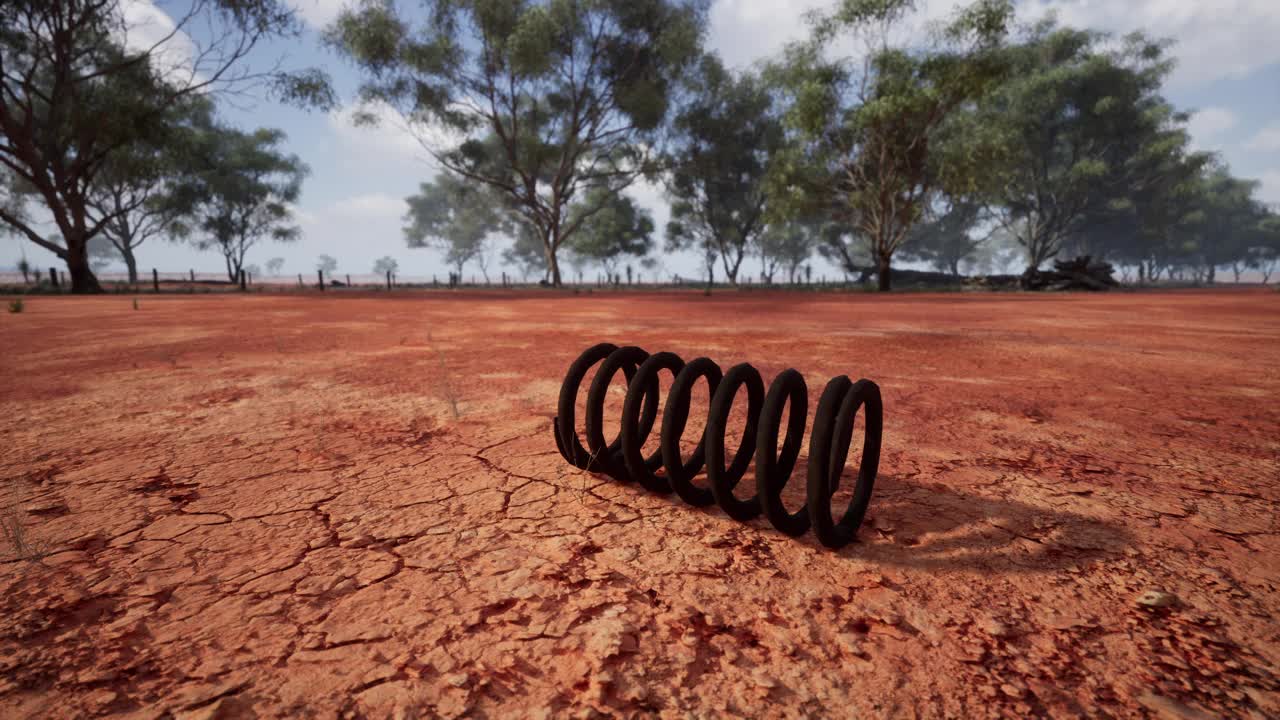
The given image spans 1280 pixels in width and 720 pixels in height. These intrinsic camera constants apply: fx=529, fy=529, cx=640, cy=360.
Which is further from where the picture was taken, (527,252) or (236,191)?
(527,252)

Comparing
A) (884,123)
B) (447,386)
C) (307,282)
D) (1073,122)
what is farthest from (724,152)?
(307,282)

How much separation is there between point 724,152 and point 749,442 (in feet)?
121

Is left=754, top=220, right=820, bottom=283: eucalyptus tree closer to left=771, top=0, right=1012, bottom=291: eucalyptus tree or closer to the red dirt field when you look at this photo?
left=771, top=0, right=1012, bottom=291: eucalyptus tree

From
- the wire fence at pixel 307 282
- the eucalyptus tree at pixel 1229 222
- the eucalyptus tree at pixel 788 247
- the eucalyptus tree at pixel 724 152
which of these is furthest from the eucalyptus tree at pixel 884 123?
the eucalyptus tree at pixel 1229 222

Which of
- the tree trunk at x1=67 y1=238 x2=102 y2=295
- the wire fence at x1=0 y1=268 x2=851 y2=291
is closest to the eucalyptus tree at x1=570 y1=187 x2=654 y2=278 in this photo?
the wire fence at x1=0 y1=268 x2=851 y2=291

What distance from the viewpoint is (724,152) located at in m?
36.1

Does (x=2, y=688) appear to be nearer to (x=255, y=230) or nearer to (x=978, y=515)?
(x=978, y=515)

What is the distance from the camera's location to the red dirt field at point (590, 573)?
4.51 feet

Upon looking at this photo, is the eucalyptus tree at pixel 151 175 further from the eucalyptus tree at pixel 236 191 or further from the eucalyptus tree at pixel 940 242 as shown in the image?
the eucalyptus tree at pixel 940 242

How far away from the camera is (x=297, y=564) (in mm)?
1916

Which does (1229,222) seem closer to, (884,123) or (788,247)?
(788,247)

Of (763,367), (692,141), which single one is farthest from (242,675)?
(692,141)

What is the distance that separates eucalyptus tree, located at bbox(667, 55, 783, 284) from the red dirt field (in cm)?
2735

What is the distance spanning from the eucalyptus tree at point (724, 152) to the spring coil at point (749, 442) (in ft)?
90.6
